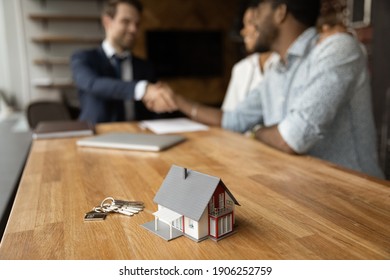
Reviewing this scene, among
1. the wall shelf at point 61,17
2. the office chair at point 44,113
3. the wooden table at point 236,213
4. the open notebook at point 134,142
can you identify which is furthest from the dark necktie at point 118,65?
the wall shelf at point 61,17

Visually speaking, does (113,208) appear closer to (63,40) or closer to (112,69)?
(112,69)

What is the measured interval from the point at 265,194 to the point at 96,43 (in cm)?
463

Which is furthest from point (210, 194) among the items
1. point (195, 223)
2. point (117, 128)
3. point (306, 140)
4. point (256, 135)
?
point (117, 128)

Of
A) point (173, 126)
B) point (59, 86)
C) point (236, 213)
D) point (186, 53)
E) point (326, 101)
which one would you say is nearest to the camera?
point (236, 213)

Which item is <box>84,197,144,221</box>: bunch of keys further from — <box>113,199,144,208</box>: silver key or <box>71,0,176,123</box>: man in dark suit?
<box>71,0,176,123</box>: man in dark suit

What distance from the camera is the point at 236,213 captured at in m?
0.71

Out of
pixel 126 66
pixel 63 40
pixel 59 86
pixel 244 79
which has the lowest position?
pixel 59 86

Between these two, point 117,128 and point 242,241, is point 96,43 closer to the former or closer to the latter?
point 117,128

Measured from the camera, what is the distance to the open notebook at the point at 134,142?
1.29 metres

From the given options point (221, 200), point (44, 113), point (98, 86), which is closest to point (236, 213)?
point (221, 200)

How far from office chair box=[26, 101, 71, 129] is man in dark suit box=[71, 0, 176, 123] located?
327mm

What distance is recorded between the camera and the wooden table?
57cm

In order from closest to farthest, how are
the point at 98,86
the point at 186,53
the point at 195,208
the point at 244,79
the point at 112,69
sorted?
the point at 195,208 < the point at 98,86 < the point at 112,69 < the point at 244,79 < the point at 186,53

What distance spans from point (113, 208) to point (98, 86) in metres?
1.49
